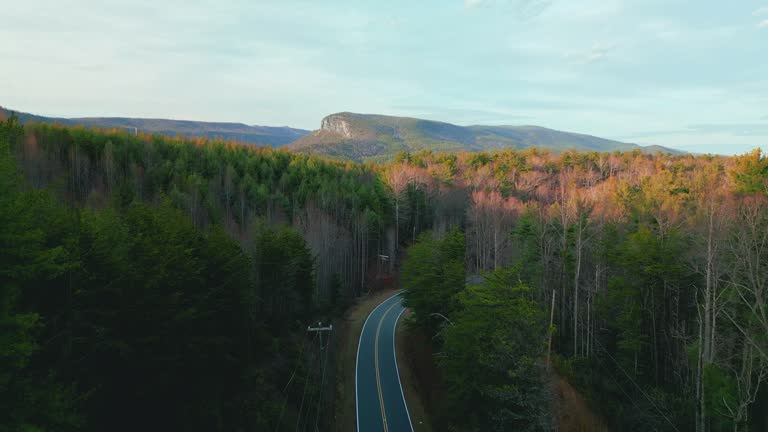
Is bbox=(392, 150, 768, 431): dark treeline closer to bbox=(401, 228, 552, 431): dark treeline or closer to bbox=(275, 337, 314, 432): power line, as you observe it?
bbox=(401, 228, 552, 431): dark treeline

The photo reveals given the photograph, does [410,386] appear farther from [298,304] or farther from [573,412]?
[298,304]

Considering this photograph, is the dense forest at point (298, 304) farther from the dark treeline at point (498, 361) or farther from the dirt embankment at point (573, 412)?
the dirt embankment at point (573, 412)

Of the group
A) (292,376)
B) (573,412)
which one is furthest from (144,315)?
(573,412)

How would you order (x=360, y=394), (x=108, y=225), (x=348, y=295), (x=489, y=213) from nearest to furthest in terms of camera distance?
(x=108, y=225) < (x=360, y=394) < (x=348, y=295) < (x=489, y=213)

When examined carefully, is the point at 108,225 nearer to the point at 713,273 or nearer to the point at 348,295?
the point at 713,273

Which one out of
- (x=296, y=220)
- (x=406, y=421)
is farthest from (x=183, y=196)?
(x=406, y=421)

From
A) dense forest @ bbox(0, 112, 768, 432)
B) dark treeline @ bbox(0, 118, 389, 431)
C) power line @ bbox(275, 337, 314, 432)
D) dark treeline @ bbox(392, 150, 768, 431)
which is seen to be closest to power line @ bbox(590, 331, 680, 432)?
dark treeline @ bbox(392, 150, 768, 431)
